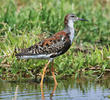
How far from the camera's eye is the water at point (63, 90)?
267 inches

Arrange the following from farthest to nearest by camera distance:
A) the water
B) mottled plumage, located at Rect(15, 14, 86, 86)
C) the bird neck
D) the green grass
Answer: the green grass < the bird neck < mottled plumage, located at Rect(15, 14, 86, 86) < the water

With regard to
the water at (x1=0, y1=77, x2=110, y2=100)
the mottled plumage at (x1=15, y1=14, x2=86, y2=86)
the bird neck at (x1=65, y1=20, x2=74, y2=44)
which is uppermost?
the bird neck at (x1=65, y1=20, x2=74, y2=44)

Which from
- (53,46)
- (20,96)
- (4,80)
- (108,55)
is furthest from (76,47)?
(20,96)

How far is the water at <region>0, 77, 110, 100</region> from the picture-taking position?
267 inches

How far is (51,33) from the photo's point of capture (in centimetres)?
1041

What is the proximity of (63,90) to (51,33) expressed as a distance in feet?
10.7

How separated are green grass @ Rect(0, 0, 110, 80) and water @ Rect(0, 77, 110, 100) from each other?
479 millimetres

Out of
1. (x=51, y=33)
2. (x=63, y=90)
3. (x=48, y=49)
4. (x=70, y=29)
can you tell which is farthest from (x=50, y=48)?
(x=51, y=33)

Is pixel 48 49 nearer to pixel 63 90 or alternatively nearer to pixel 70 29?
pixel 70 29

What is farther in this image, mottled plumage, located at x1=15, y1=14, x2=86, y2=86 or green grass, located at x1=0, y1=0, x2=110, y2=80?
green grass, located at x1=0, y1=0, x2=110, y2=80

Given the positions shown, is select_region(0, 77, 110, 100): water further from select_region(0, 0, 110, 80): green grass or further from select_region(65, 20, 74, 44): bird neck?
select_region(65, 20, 74, 44): bird neck

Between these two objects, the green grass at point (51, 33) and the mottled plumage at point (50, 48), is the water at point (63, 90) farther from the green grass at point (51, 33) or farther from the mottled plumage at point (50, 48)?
the mottled plumage at point (50, 48)

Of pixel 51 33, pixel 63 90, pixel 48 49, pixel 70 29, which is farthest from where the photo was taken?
pixel 51 33

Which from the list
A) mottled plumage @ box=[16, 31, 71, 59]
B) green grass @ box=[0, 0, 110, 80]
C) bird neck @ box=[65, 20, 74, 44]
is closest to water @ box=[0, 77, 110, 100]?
green grass @ box=[0, 0, 110, 80]
